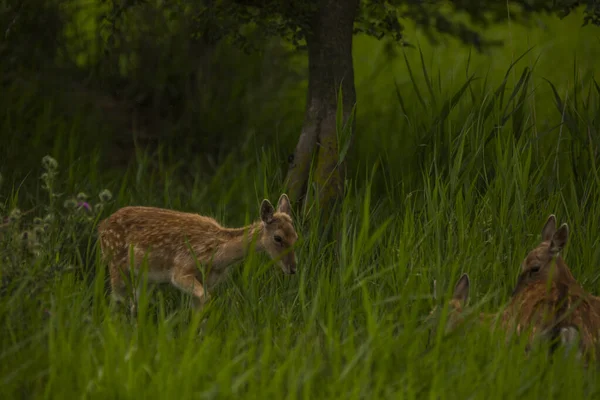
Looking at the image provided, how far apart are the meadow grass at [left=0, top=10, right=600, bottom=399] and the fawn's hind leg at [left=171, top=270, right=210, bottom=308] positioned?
0.18 metres

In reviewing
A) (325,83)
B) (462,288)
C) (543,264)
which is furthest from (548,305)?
(325,83)

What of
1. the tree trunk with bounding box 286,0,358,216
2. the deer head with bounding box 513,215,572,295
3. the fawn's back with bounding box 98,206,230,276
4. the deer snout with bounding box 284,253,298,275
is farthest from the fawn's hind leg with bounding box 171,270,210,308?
the deer head with bounding box 513,215,572,295

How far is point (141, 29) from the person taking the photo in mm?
11625

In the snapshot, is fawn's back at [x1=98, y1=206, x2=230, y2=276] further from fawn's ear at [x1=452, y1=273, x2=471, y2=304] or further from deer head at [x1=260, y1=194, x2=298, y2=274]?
fawn's ear at [x1=452, y1=273, x2=471, y2=304]

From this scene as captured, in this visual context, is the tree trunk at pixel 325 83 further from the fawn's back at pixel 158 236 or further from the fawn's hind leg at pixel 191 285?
the fawn's hind leg at pixel 191 285

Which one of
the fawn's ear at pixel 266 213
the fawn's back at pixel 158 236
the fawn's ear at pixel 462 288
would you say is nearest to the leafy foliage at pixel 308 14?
the fawn's back at pixel 158 236

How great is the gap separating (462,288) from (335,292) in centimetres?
74

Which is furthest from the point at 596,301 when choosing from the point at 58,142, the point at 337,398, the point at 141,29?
the point at 141,29

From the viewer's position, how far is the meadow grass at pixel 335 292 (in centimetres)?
482

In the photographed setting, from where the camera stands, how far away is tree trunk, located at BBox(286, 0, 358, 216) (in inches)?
352

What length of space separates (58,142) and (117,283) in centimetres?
260

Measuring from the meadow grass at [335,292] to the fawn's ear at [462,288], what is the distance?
146mm

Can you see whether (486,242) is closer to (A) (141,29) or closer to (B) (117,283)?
(B) (117,283)

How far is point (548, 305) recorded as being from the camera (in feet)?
18.9
